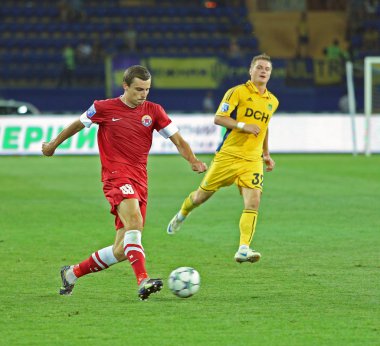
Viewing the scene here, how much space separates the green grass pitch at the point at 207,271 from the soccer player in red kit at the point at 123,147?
39 cm

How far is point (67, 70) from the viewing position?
33719mm

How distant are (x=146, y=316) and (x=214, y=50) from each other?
1144 inches

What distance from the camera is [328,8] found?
38.9 meters

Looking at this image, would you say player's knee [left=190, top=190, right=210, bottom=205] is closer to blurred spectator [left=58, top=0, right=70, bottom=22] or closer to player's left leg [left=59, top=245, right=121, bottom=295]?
player's left leg [left=59, top=245, right=121, bottom=295]

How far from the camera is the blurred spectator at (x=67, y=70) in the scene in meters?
33.7

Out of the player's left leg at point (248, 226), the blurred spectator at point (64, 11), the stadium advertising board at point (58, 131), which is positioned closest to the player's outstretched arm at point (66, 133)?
the player's left leg at point (248, 226)

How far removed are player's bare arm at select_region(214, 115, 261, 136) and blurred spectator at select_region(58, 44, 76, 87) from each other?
2346cm

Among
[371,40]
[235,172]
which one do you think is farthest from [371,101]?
[235,172]

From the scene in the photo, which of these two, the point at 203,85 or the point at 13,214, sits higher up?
the point at 203,85

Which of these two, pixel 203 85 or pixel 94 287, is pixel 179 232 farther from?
pixel 203 85

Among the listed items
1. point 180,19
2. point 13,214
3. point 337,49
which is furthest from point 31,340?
point 180,19

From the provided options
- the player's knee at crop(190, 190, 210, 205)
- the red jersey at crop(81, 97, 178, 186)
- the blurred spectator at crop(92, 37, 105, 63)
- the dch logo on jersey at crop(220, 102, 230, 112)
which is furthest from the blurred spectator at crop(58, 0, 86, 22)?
the red jersey at crop(81, 97, 178, 186)

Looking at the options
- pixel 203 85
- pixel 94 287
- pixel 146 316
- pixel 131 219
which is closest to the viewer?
pixel 146 316

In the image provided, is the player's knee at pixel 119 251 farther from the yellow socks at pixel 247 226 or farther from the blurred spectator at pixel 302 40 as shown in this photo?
the blurred spectator at pixel 302 40
